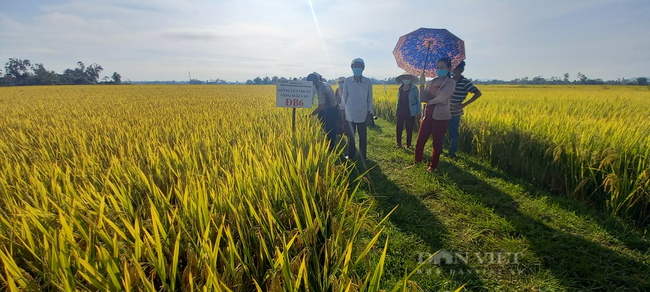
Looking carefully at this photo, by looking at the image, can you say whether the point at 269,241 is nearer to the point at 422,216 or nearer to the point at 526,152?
the point at 422,216

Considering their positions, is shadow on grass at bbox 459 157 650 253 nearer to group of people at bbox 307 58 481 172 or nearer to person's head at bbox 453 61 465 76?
group of people at bbox 307 58 481 172

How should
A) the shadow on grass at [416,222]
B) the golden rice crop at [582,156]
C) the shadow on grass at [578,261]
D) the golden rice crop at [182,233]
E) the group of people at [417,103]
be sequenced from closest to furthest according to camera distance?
the golden rice crop at [182,233]
the shadow on grass at [578,261]
the shadow on grass at [416,222]
the golden rice crop at [582,156]
the group of people at [417,103]

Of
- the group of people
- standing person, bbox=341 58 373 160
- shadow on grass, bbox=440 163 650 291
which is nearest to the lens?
shadow on grass, bbox=440 163 650 291

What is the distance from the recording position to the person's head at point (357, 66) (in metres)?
4.02

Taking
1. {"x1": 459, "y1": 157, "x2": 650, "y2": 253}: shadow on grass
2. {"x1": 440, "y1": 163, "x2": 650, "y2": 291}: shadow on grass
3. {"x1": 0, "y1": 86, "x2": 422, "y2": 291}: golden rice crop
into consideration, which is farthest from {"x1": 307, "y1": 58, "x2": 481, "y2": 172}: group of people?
{"x1": 0, "y1": 86, "x2": 422, "y2": 291}: golden rice crop

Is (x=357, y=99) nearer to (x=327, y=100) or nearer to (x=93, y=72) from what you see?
(x=327, y=100)

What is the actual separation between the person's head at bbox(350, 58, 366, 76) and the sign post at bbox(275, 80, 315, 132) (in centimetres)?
73

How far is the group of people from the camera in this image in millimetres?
3709

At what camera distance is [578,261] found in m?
2.06

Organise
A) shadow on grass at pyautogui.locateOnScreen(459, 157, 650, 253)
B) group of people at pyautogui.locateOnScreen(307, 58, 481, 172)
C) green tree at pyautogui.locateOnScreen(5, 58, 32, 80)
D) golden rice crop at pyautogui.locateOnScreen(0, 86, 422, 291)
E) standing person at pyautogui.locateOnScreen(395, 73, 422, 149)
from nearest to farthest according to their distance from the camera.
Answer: golden rice crop at pyautogui.locateOnScreen(0, 86, 422, 291), shadow on grass at pyautogui.locateOnScreen(459, 157, 650, 253), group of people at pyautogui.locateOnScreen(307, 58, 481, 172), standing person at pyautogui.locateOnScreen(395, 73, 422, 149), green tree at pyautogui.locateOnScreen(5, 58, 32, 80)

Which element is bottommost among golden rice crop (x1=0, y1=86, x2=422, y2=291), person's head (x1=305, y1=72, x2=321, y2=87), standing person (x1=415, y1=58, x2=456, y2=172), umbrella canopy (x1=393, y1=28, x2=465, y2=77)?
golden rice crop (x1=0, y1=86, x2=422, y2=291)

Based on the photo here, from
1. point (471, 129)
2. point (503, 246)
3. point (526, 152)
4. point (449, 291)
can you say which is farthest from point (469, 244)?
point (471, 129)

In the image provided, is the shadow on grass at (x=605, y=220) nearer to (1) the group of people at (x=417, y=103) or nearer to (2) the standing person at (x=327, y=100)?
(1) the group of people at (x=417, y=103)

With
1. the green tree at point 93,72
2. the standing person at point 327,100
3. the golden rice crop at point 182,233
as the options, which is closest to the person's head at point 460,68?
the standing person at point 327,100
